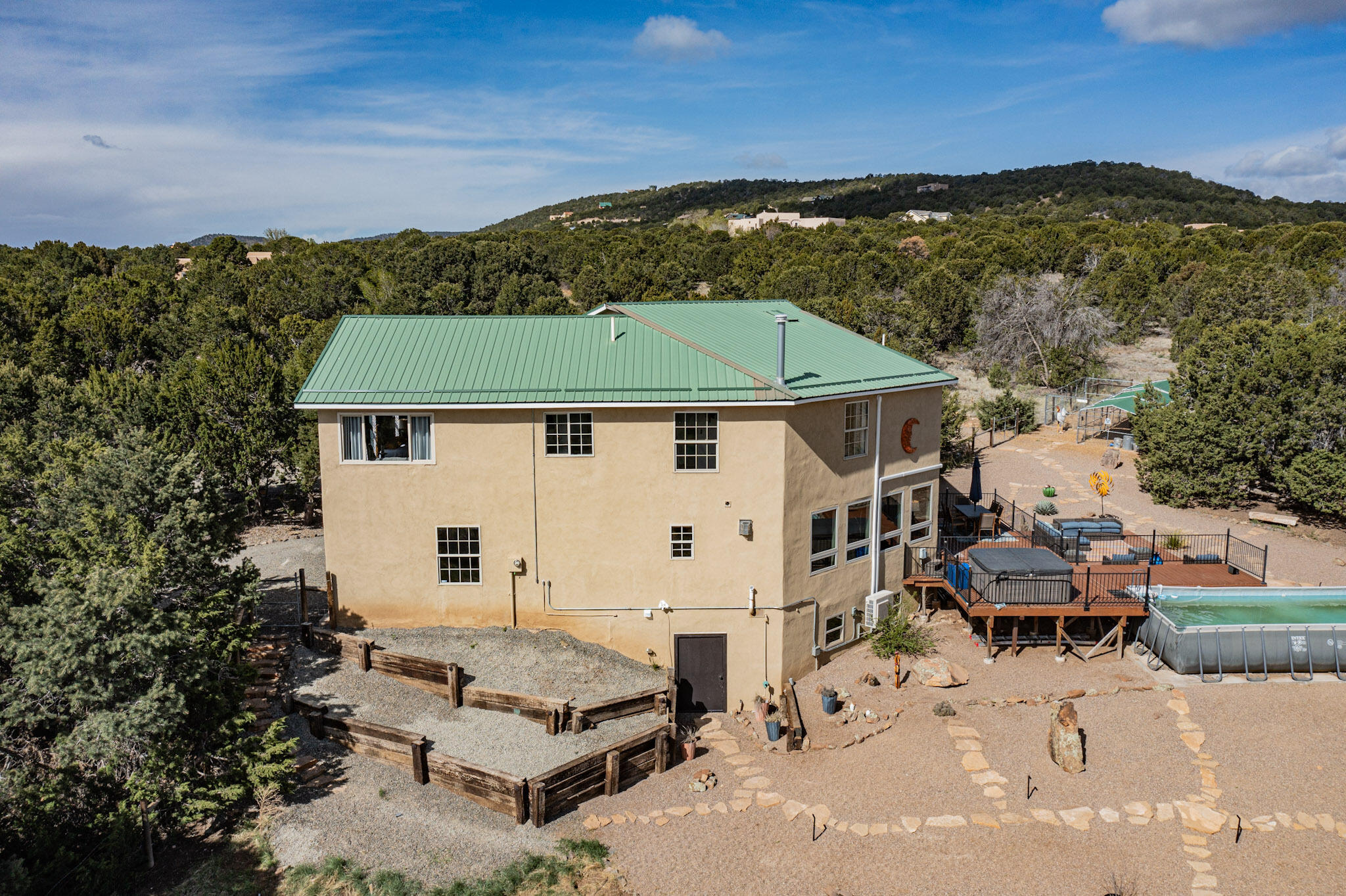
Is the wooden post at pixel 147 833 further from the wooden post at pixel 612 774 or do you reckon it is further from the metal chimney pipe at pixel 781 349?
the metal chimney pipe at pixel 781 349

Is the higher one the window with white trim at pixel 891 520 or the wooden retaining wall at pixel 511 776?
the window with white trim at pixel 891 520

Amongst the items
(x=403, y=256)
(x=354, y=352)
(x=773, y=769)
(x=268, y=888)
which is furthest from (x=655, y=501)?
(x=403, y=256)

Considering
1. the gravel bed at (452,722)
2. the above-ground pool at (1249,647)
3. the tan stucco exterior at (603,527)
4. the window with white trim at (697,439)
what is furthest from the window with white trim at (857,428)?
the gravel bed at (452,722)

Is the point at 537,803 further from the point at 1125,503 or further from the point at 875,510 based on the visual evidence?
the point at 1125,503

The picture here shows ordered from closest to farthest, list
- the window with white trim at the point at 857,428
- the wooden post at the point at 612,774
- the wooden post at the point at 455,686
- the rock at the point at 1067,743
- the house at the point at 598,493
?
the wooden post at the point at 612,774
the rock at the point at 1067,743
the wooden post at the point at 455,686
the house at the point at 598,493
the window with white trim at the point at 857,428

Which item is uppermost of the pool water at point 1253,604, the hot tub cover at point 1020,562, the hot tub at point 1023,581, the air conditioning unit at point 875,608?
the hot tub cover at point 1020,562

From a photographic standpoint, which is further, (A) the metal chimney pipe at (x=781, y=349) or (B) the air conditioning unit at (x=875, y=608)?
(B) the air conditioning unit at (x=875, y=608)

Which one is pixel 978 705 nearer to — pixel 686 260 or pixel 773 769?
pixel 773 769
